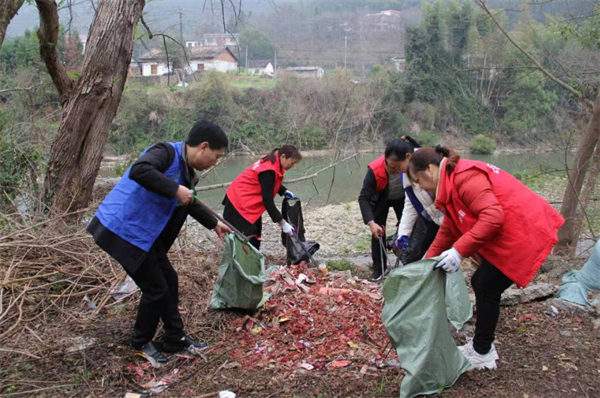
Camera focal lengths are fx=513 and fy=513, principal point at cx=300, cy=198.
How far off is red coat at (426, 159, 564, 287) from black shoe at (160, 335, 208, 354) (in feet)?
5.72

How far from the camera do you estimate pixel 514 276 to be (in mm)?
2604

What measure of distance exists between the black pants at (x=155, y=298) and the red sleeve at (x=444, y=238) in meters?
1.57

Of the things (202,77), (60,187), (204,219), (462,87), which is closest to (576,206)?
(204,219)

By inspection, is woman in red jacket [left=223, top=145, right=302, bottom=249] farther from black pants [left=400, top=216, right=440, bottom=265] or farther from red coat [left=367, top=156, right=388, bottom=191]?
black pants [left=400, top=216, right=440, bottom=265]

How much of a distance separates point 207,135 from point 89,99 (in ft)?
10.8

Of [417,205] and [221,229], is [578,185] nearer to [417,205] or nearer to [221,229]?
[417,205]

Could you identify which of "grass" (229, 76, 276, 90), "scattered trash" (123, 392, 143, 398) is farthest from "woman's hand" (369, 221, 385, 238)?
"grass" (229, 76, 276, 90)

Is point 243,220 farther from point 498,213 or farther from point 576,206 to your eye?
point 576,206

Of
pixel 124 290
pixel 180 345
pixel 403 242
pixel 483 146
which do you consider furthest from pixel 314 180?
pixel 180 345

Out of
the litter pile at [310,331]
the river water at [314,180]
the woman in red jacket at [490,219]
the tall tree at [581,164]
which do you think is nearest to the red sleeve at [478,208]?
the woman in red jacket at [490,219]

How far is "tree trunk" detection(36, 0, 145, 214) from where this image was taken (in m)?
5.54

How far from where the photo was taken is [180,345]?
322 cm

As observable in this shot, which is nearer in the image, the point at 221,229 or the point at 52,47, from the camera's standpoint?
the point at 221,229

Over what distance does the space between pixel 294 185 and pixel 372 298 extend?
11309 mm
